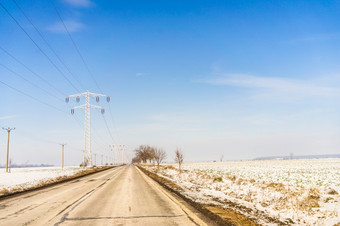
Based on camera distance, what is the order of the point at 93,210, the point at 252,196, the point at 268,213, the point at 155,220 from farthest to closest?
the point at 252,196 < the point at 93,210 < the point at 268,213 < the point at 155,220

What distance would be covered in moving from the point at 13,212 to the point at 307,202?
374 inches

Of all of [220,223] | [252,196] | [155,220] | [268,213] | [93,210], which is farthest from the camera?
[252,196]

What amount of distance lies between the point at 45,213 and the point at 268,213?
6668 mm

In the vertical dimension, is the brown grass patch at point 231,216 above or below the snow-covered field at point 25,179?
above

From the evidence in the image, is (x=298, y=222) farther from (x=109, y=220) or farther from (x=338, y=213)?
(x=109, y=220)

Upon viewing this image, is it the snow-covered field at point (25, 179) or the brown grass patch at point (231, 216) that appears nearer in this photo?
the brown grass patch at point (231, 216)

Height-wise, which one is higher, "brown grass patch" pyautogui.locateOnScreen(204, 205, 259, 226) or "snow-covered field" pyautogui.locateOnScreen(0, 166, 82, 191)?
"brown grass patch" pyautogui.locateOnScreen(204, 205, 259, 226)

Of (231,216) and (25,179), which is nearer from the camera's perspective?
(231,216)

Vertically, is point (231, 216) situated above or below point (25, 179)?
above

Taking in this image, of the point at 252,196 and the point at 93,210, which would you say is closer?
the point at 93,210

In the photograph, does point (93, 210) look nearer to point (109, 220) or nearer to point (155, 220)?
point (109, 220)

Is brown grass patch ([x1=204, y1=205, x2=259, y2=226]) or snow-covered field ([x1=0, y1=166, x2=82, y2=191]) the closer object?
brown grass patch ([x1=204, y1=205, x2=259, y2=226])

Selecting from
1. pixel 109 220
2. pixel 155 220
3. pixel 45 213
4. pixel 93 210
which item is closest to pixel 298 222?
pixel 155 220

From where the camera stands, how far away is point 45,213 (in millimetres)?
7914
